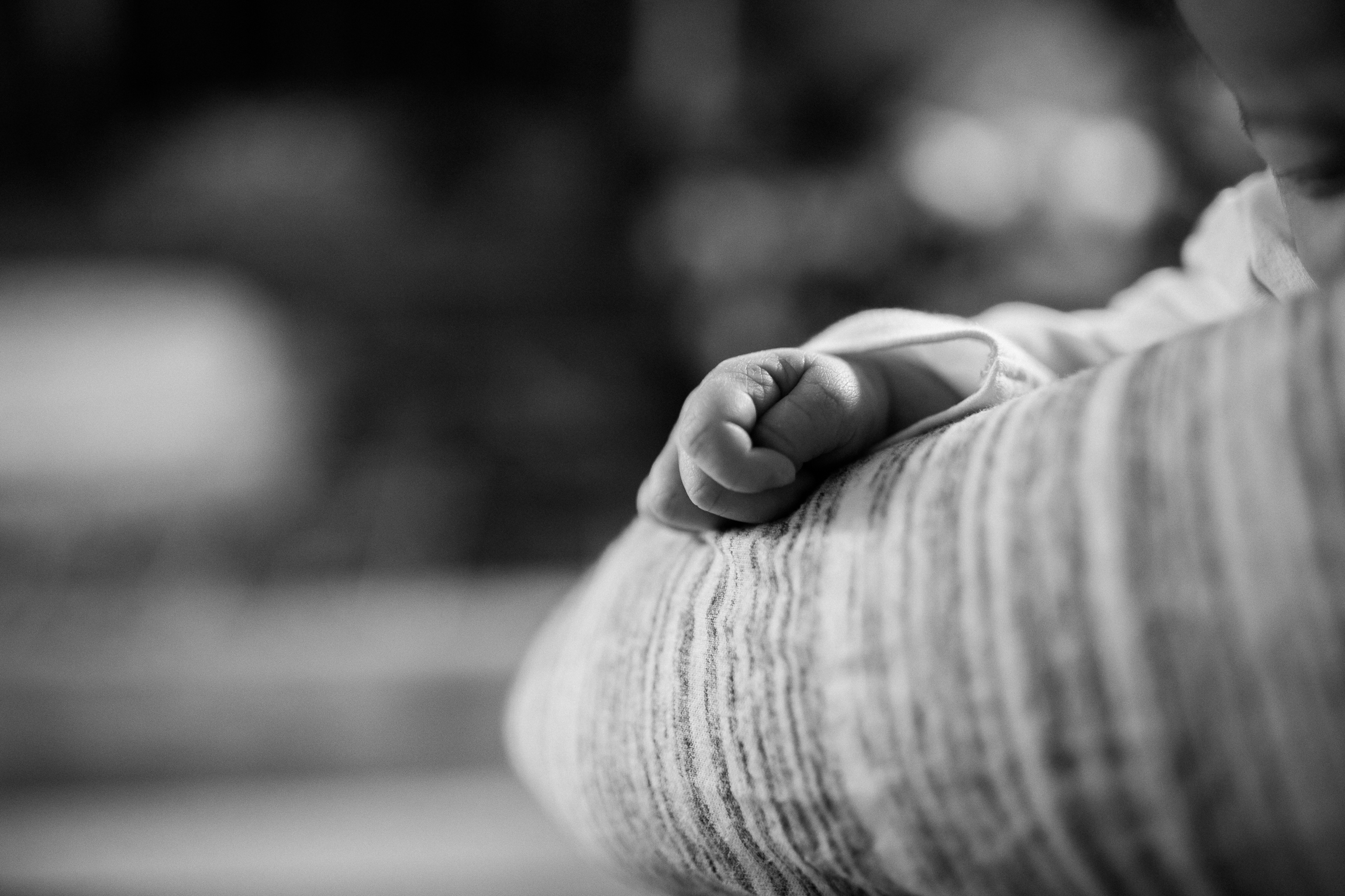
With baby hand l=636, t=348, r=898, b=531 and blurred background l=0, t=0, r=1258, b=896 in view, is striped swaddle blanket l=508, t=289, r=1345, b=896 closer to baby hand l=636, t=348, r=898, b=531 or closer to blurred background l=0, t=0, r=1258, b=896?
baby hand l=636, t=348, r=898, b=531

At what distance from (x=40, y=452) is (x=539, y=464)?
29.1 inches

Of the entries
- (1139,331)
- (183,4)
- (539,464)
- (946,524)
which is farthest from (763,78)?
(946,524)

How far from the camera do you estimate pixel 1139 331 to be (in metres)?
0.30

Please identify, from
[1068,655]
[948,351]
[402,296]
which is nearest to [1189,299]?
[948,351]

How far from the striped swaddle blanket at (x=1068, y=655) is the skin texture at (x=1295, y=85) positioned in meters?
0.04

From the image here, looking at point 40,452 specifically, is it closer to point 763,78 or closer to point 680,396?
point 680,396

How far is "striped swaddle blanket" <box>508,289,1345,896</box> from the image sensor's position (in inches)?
5.6

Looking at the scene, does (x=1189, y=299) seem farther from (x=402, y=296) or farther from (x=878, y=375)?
(x=402, y=296)

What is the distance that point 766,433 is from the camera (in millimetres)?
224

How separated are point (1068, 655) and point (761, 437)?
85 millimetres

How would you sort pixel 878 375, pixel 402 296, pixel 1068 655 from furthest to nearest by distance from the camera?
pixel 402 296 → pixel 878 375 → pixel 1068 655

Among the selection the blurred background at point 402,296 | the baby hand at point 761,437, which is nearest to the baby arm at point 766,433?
the baby hand at point 761,437

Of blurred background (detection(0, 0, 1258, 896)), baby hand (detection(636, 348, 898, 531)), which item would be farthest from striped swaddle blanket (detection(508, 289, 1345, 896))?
blurred background (detection(0, 0, 1258, 896))

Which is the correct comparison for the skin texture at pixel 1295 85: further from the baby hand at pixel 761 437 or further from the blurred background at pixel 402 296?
the blurred background at pixel 402 296
